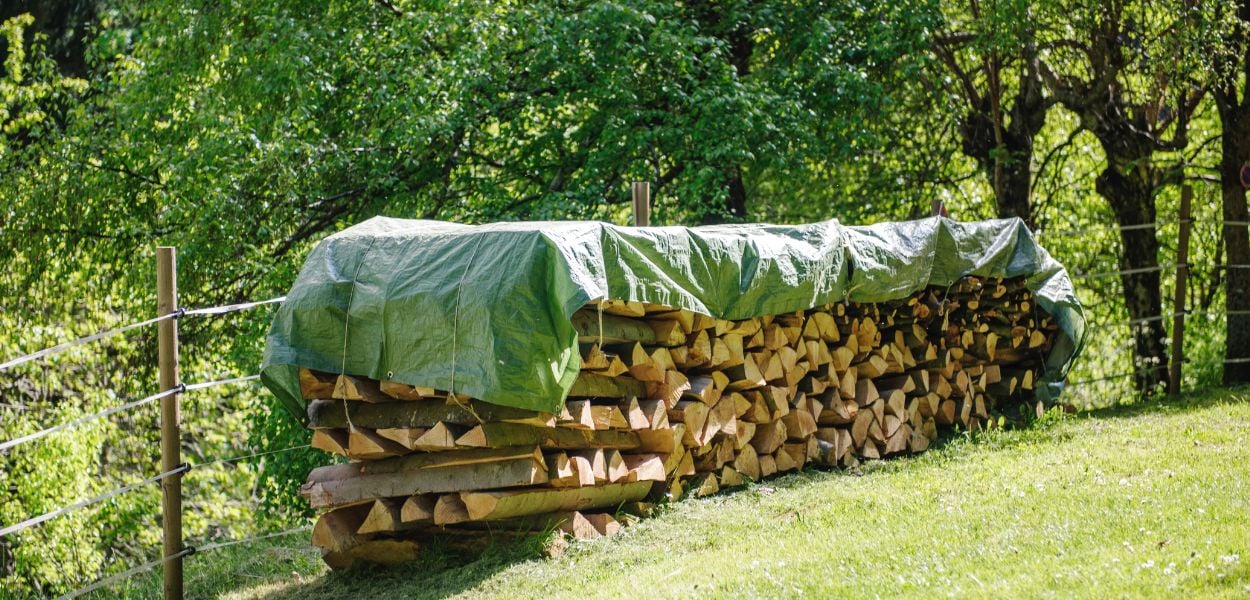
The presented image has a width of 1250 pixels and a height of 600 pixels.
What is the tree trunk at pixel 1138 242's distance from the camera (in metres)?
11.9

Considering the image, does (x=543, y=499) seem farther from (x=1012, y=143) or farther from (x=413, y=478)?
(x=1012, y=143)

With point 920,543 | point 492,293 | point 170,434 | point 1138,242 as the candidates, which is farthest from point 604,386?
point 1138,242

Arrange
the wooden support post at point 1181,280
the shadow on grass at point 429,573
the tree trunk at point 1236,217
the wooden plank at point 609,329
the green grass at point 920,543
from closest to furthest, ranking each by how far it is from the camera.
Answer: the green grass at point 920,543
the shadow on grass at point 429,573
the wooden plank at point 609,329
the wooden support post at point 1181,280
the tree trunk at point 1236,217

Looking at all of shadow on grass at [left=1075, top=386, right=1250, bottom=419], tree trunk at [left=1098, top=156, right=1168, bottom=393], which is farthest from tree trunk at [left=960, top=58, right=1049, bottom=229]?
shadow on grass at [left=1075, top=386, right=1250, bottom=419]

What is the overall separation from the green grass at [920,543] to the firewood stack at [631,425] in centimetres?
21

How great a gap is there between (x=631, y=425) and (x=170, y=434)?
2.16m

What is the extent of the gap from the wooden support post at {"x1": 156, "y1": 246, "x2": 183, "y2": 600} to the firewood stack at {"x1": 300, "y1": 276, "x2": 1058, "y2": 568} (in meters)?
0.61

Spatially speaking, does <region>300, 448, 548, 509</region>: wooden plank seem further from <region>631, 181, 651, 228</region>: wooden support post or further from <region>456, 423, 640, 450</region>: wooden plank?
<region>631, 181, 651, 228</region>: wooden support post

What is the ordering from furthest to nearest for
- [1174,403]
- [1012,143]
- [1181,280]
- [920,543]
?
[1012,143] → [1181,280] → [1174,403] → [920,543]

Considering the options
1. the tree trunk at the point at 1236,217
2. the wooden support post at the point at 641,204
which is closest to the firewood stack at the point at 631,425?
the wooden support post at the point at 641,204

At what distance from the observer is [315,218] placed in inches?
407

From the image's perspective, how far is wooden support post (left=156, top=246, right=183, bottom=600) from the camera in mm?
5352

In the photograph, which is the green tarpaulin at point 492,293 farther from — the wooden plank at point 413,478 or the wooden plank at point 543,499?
the wooden plank at point 543,499

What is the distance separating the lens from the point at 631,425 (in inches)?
226
